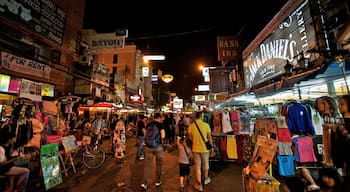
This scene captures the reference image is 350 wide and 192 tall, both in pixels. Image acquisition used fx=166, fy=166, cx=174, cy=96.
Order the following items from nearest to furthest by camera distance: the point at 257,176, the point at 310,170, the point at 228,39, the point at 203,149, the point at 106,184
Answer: the point at 257,176, the point at 310,170, the point at 203,149, the point at 106,184, the point at 228,39

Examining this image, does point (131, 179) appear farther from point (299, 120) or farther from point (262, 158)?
point (299, 120)

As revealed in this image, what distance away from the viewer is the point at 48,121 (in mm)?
6457

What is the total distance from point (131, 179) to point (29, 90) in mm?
5556

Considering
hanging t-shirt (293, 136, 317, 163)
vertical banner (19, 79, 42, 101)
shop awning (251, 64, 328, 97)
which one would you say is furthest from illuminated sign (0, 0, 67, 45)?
hanging t-shirt (293, 136, 317, 163)

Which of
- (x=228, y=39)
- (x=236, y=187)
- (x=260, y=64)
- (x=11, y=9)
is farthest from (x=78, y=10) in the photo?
(x=236, y=187)

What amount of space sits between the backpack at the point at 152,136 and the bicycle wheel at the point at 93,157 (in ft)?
11.4

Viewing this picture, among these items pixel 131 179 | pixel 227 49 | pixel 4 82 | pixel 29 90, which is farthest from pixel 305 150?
pixel 4 82

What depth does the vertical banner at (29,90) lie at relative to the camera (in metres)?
6.51

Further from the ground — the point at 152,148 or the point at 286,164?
the point at 152,148

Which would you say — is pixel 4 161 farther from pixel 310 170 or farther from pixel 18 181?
pixel 310 170

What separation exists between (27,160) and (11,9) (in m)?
6.77

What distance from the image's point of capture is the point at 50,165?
183 inches

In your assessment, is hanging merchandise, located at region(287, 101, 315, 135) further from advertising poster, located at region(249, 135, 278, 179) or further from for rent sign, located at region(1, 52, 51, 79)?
for rent sign, located at region(1, 52, 51, 79)

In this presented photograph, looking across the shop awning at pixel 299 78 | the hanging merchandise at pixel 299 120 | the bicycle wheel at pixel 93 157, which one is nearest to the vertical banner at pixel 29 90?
the bicycle wheel at pixel 93 157
